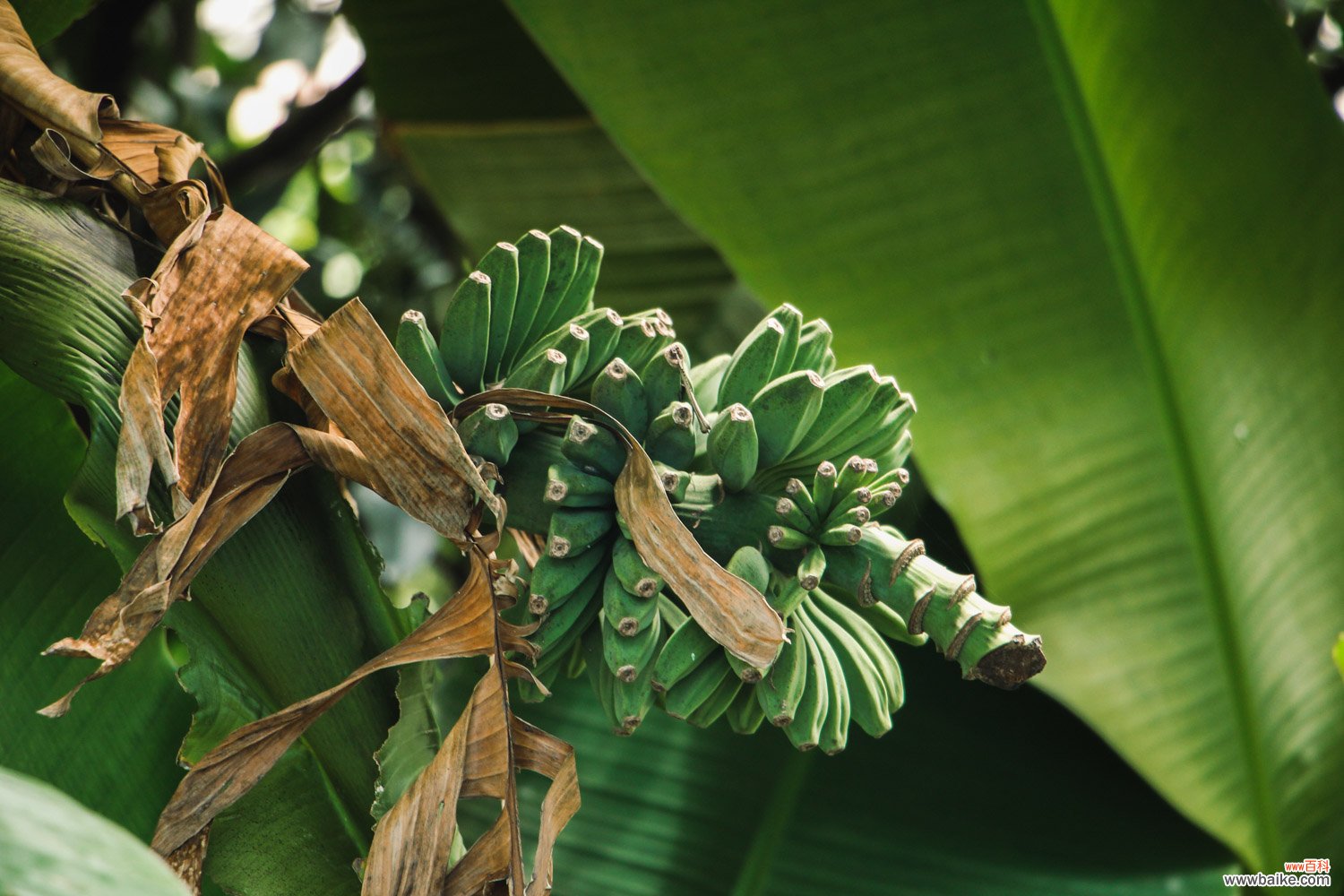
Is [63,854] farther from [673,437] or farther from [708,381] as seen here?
[708,381]

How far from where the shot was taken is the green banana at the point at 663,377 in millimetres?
508

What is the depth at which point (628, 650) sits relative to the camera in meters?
0.50

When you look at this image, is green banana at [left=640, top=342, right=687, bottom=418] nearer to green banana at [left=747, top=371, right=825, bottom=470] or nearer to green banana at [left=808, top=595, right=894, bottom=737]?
green banana at [left=747, top=371, right=825, bottom=470]

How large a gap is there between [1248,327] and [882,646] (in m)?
0.71

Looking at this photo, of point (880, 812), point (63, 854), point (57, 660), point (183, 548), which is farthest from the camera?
point (880, 812)

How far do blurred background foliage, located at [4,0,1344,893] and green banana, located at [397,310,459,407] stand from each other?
1.21 feet

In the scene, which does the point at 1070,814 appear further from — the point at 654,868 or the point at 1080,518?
the point at 654,868

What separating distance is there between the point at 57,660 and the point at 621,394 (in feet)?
1.34

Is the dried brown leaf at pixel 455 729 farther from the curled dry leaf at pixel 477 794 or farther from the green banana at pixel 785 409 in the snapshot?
the green banana at pixel 785 409

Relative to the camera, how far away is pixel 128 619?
Result: 424 millimetres

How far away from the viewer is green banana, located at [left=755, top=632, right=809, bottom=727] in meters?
0.51

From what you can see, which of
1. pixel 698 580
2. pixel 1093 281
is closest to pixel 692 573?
pixel 698 580

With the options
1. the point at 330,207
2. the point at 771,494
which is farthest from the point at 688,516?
the point at 330,207

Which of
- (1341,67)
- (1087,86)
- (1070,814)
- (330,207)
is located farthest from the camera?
(330,207)
